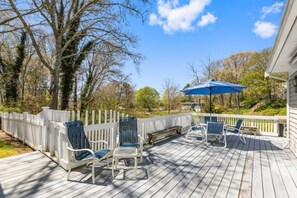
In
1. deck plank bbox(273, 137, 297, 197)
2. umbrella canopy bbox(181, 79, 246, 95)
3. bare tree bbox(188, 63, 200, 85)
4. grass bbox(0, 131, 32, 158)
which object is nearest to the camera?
deck plank bbox(273, 137, 297, 197)

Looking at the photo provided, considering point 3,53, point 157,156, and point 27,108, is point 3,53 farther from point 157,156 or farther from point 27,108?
point 157,156

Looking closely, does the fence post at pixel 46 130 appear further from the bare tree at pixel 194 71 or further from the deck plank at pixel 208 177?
the bare tree at pixel 194 71

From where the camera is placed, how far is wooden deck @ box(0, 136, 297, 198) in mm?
3004

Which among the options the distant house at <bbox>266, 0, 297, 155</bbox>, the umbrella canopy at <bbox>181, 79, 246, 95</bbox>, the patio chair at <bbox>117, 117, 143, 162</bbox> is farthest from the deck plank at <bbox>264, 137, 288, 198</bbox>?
the patio chair at <bbox>117, 117, 143, 162</bbox>

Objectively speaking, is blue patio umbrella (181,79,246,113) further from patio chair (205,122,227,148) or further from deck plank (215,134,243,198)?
deck plank (215,134,243,198)

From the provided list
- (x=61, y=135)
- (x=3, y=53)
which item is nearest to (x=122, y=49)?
(x=61, y=135)

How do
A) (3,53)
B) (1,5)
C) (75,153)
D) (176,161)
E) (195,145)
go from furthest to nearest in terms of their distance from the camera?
(3,53)
(1,5)
(195,145)
(176,161)
(75,153)

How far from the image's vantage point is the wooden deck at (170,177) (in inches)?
118

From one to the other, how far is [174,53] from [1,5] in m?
12.6

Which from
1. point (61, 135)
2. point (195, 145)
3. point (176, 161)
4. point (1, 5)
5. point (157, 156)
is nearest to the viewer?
point (61, 135)

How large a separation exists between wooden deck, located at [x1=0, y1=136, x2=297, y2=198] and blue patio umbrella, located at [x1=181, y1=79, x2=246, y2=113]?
7.83 ft

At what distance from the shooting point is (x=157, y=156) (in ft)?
16.4

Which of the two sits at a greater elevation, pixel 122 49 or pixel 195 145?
pixel 122 49

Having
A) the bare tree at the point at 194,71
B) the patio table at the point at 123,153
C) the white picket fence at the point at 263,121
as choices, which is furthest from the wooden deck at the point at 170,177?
the bare tree at the point at 194,71
